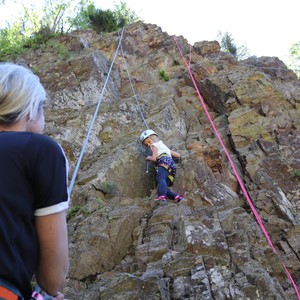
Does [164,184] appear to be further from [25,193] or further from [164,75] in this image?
[164,75]

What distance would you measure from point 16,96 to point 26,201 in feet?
1.72

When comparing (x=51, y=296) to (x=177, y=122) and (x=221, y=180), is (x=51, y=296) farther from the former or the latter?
(x=177, y=122)

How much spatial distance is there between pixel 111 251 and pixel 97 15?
62.0ft

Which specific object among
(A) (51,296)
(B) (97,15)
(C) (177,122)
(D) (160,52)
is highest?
(B) (97,15)

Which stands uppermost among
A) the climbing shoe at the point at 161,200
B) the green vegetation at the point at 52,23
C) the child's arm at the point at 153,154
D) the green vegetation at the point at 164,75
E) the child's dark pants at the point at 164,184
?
the green vegetation at the point at 52,23

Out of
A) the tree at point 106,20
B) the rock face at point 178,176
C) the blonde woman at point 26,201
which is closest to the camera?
the blonde woman at point 26,201

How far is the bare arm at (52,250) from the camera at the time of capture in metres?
1.59

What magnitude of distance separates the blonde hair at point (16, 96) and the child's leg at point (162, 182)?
4.71 m

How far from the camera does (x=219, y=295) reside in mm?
3682

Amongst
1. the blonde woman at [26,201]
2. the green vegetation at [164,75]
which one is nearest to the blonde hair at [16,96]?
the blonde woman at [26,201]

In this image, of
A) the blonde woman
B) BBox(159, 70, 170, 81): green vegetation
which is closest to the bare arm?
the blonde woman

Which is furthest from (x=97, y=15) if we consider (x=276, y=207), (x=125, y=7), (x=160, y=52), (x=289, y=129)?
(x=276, y=207)

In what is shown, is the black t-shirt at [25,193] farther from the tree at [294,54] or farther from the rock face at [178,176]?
the tree at [294,54]

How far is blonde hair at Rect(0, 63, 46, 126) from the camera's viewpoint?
168 centimetres
